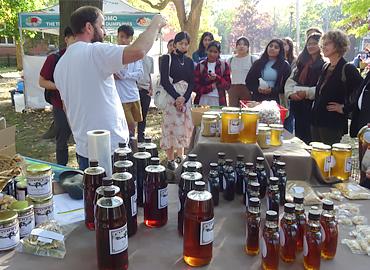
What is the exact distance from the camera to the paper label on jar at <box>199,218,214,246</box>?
1.22 meters

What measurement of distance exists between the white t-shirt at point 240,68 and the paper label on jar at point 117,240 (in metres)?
3.80

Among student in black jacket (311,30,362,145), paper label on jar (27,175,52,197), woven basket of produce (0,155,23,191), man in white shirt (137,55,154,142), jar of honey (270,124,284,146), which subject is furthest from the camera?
man in white shirt (137,55,154,142)

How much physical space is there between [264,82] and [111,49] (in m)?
2.48

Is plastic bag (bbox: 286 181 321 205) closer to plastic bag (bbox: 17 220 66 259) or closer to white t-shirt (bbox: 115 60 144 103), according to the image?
plastic bag (bbox: 17 220 66 259)

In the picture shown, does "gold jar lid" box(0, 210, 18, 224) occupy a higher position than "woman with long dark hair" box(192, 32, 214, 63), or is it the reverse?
"woman with long dark hair" box(192, 32, 214, 63)

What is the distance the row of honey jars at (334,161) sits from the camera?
207cm

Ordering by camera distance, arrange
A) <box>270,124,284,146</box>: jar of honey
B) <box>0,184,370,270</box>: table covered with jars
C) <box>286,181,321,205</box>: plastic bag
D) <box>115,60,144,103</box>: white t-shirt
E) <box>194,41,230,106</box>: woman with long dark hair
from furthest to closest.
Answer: <box>194,41,230,106</box>: woman with long dark hair → <box>115,60,144,103</box>: white t-shirt → <box>270,124,284,146</box>: jar of honey → <box>286,181,321,205</box>: plastic bag → <box>0,184,370,270</box>: table covered with jars

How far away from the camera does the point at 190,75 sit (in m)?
4.13

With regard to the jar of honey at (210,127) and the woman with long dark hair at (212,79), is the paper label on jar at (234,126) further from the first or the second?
the woman with long dark hair at (212,79)

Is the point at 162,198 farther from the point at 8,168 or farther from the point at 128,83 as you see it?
the point at 128,83

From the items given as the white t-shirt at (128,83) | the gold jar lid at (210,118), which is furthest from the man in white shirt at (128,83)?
the gold jar lid at (210,118)

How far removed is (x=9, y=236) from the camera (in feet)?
4.29

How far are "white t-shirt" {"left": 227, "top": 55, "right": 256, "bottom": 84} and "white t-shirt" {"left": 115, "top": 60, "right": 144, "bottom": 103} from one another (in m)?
1.31

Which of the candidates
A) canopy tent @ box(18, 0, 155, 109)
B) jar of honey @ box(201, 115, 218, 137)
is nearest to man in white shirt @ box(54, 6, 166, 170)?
jar of honey @ box(201, 115, 218, 137)
